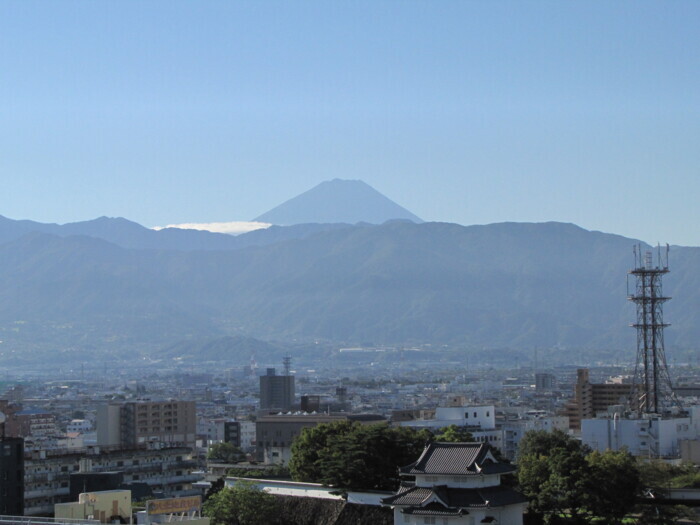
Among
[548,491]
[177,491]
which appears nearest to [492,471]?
[548,491]

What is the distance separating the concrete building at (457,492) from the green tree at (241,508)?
489cm

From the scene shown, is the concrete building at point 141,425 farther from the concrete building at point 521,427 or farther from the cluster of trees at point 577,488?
the cluster of trees at point 577,488

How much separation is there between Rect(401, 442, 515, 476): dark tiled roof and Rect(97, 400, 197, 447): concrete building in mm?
60591

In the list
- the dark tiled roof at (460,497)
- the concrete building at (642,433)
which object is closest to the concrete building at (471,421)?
the concrete building at (642,433)

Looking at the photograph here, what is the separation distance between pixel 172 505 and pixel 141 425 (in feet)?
221

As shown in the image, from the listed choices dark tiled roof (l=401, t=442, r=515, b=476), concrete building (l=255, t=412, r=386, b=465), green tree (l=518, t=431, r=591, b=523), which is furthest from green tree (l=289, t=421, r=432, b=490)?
concrete building (l=255, t=412, r=386, b=465)

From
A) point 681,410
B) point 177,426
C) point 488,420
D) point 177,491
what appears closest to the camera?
point 177,491

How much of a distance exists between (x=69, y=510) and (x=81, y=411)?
120768mm

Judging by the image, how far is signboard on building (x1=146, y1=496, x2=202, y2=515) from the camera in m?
30.5

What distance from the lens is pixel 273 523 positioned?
4028 centimetres

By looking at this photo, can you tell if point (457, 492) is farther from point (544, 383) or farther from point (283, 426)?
point (544, 383)

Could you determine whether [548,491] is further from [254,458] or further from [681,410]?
[254,458]

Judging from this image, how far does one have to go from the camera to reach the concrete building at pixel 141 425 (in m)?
96.7

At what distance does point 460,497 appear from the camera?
3522 cm
